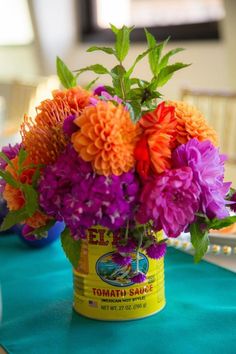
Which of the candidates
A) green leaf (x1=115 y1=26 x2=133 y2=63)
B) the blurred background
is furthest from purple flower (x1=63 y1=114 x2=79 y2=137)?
the blurred background

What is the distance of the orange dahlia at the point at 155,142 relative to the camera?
72cm

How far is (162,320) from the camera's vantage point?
2.75 feet

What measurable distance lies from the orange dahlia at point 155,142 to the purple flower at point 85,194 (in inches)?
0.8

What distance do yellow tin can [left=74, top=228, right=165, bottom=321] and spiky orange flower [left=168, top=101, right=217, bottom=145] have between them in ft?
0.51

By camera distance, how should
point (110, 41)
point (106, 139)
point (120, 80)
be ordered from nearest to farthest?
1. point (106, 139)
2. point (120, 80)
3. point (110, 41)

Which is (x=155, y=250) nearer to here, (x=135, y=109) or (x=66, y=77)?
(x=135, y=109)

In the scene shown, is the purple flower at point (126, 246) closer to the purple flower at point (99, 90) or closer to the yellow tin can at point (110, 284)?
the yellow tin can at point (110, 284)

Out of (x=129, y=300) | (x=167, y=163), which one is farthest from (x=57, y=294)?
(x=167, y=163)

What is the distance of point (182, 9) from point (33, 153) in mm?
2977

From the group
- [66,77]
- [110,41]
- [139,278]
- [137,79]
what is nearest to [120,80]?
[137,79]

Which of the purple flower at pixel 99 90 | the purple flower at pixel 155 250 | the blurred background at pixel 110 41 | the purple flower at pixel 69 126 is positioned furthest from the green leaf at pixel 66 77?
the blurred background at pixel 110 41

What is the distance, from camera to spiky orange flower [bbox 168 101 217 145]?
765mm

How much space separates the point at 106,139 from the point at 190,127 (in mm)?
128

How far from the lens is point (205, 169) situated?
2.42 feet
